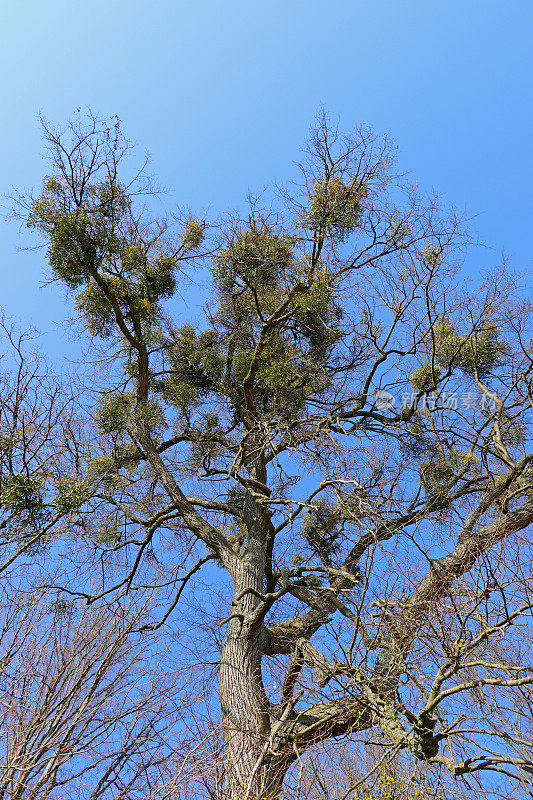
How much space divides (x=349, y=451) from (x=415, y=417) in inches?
103

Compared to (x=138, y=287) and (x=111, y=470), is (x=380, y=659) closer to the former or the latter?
(x=111, y=470)

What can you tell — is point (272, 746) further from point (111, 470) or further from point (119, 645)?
point (111, 470)

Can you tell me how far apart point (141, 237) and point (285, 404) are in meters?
3.25

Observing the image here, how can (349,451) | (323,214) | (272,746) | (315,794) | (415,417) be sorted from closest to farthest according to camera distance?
1. (315,794)
2. (272,746)
3. (349,451)
4. (323,214)
5. (415,417)

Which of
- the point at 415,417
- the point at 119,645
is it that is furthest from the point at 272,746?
the point at 415,417

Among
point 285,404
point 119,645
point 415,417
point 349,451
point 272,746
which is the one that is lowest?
point 272,746

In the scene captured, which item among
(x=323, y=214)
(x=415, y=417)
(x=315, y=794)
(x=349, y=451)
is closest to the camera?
(x=315, y=794)

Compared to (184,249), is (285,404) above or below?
below

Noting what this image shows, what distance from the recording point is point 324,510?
7.76 meters

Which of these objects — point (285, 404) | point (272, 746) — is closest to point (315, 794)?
point (272, 746)

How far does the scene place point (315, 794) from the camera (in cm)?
439

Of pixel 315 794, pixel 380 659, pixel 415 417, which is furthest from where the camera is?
pixel 415 417

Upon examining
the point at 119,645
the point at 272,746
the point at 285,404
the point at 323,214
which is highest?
the point at 323,214

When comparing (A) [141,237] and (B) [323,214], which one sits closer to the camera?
(B) [323,214]
